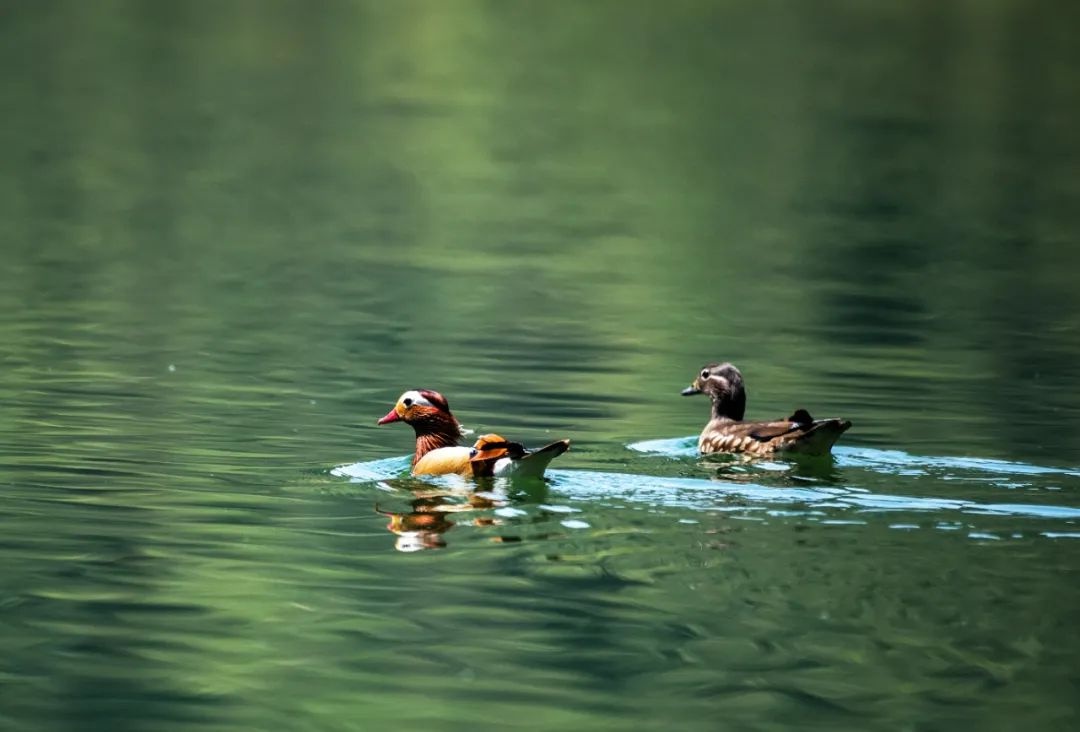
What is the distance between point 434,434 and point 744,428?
2805 mm

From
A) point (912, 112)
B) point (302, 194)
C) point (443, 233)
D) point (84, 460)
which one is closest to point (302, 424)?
point (84, 460)

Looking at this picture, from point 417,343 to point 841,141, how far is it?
38812 millimetres

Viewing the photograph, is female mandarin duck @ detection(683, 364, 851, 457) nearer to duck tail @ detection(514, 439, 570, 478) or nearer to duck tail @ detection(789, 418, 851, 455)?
duck tail @ detection(789, 418, 851, 455)

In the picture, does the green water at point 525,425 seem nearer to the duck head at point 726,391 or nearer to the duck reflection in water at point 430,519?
the duck reflection in water at point 430,519

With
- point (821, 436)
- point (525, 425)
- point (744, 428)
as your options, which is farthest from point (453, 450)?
point (525, 425)

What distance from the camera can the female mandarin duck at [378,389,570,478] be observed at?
15.6 metres

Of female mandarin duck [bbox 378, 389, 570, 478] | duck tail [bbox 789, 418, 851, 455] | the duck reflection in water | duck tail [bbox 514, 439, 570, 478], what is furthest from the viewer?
duck tail [bbox 789, 418, 851, 455]

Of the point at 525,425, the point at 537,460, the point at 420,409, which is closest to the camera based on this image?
the point at 537,460

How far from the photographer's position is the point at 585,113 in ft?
223

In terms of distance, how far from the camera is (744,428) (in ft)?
60.4

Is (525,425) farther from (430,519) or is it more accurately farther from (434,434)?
(430,519)

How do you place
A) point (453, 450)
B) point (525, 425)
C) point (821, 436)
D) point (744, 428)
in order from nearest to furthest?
point (453, 450) < point (821, 436) < point (744, 428) < point (525, 425)

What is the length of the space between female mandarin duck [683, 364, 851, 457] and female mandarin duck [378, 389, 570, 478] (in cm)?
219

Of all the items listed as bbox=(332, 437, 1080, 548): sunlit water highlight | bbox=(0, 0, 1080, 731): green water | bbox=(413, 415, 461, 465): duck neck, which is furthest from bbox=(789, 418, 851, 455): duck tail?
bbox=(413, 415, 461, 465): duck neck
